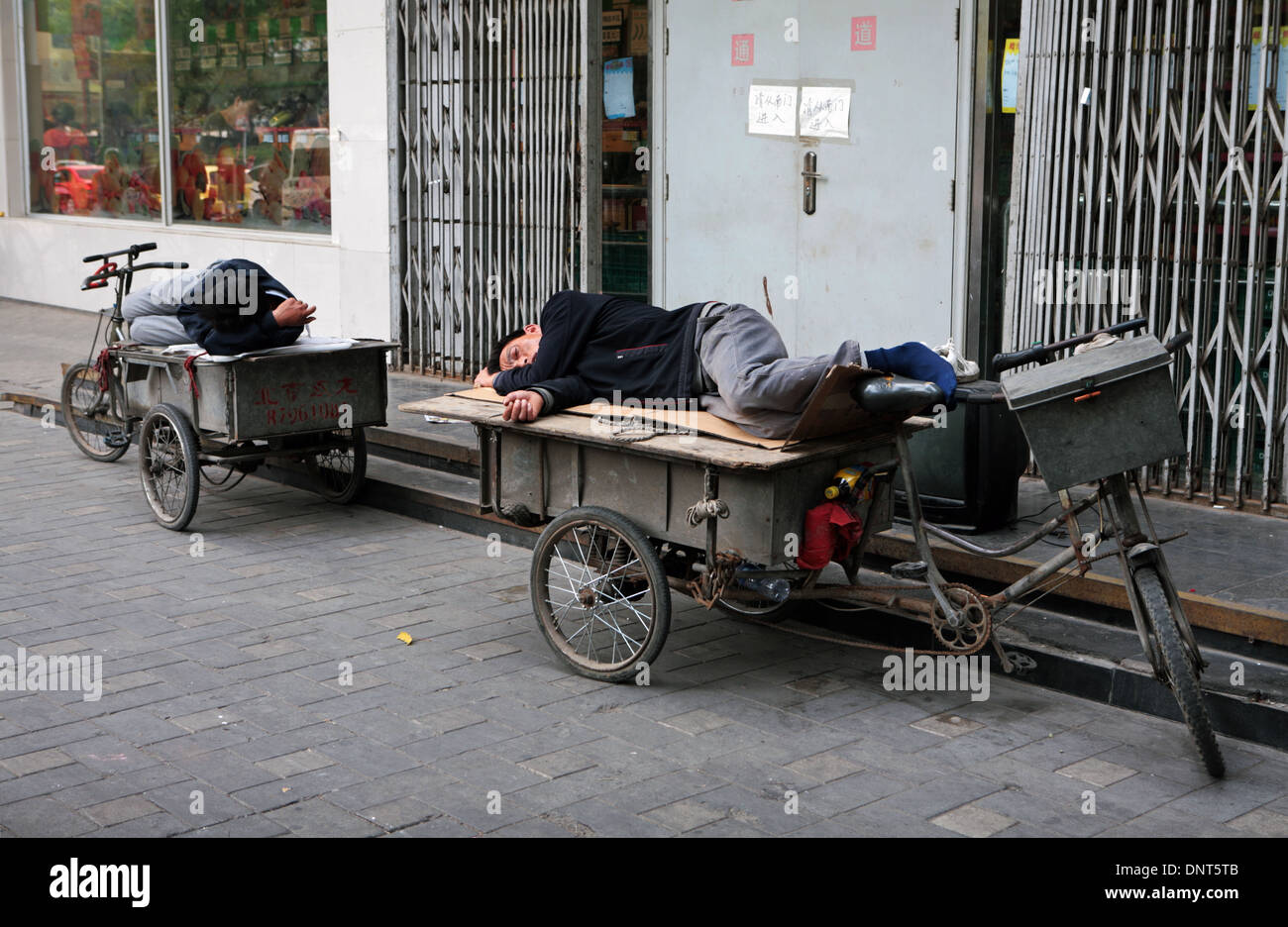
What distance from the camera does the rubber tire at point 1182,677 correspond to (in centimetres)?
442

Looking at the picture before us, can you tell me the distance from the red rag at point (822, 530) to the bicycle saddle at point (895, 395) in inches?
16.0

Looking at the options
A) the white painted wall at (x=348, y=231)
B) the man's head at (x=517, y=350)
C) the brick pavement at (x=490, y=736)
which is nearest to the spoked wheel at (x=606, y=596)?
the brick pavement at (x=490, y=736)

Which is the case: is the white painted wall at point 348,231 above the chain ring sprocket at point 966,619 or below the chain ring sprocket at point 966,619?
above

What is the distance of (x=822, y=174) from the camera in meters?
8.74

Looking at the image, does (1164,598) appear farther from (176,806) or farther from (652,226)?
(652,226)

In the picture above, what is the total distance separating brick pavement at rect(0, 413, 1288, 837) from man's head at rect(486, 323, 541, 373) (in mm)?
1116

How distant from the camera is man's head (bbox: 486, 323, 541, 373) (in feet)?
20.0

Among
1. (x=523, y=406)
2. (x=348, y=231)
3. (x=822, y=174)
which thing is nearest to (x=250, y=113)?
(x=348, y=231)

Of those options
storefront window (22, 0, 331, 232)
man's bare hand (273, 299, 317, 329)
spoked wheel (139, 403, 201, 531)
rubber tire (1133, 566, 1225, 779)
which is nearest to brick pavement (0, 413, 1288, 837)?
rubber tire (1133, 566, 1225, 779)

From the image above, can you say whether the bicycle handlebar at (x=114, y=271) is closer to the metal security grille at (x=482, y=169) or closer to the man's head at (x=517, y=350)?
the metal security grille at (x=482, y=169)

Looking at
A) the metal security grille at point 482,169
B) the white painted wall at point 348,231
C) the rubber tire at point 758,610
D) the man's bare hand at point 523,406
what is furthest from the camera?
the white painted wall at point 348,231

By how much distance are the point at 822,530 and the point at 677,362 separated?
37.4 inches

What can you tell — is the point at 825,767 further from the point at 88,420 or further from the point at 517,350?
the point at 88,420

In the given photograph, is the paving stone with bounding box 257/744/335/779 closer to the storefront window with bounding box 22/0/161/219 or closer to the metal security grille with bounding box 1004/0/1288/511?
the metal security grille with bounding box 1004/0/1288/511
